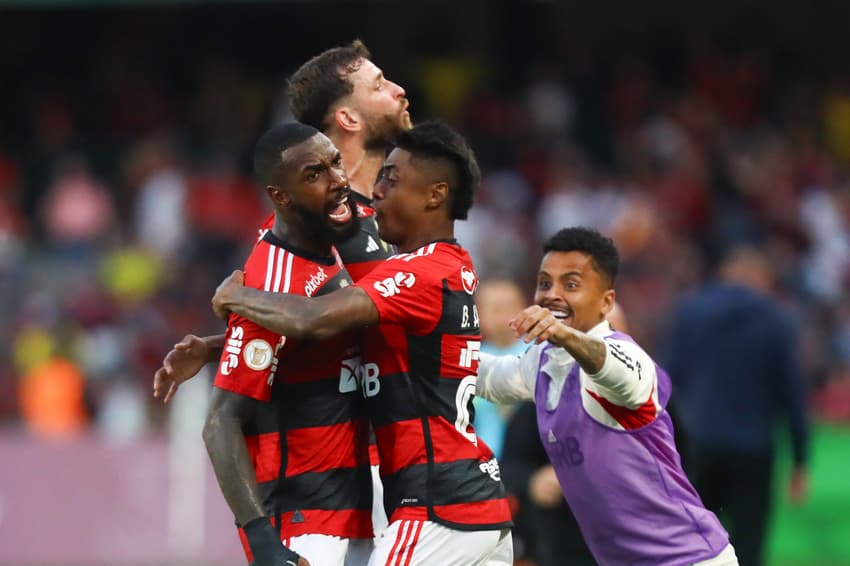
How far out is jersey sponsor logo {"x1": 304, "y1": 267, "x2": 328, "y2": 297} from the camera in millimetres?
5156

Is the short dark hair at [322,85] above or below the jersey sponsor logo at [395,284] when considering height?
above

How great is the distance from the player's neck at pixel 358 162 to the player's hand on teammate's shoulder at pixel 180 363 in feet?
3.15

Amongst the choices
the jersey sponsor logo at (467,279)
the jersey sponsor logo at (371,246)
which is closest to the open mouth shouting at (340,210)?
the jersey sponsor logo at (371,246)

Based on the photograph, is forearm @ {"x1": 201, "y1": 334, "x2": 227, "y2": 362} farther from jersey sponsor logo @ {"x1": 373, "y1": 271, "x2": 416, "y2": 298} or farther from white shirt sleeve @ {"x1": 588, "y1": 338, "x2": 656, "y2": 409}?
white shirt sleeve @ {"x1": 588, "y1": 338, "x2": 656, "y2": 409}

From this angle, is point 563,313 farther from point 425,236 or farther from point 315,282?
point 315,282

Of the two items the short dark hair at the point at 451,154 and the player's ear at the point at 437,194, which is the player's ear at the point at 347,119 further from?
the player's ear at the point at 437,194

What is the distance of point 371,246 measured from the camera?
5.66m

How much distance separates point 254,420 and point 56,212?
12.3m

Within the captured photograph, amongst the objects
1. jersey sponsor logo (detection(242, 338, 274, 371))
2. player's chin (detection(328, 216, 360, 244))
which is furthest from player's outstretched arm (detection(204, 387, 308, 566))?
player's chin (detection(328, 216, 360, 244))

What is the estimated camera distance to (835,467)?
12797mm

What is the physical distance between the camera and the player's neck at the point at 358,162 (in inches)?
235

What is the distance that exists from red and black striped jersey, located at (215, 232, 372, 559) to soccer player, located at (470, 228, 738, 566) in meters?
0.91

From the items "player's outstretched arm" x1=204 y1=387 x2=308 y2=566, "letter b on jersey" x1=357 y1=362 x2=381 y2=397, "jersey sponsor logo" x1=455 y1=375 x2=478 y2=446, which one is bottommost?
"player's outstretched arm" x1=204 y1=387 x2=308 y2=566

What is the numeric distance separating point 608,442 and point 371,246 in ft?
3.82
